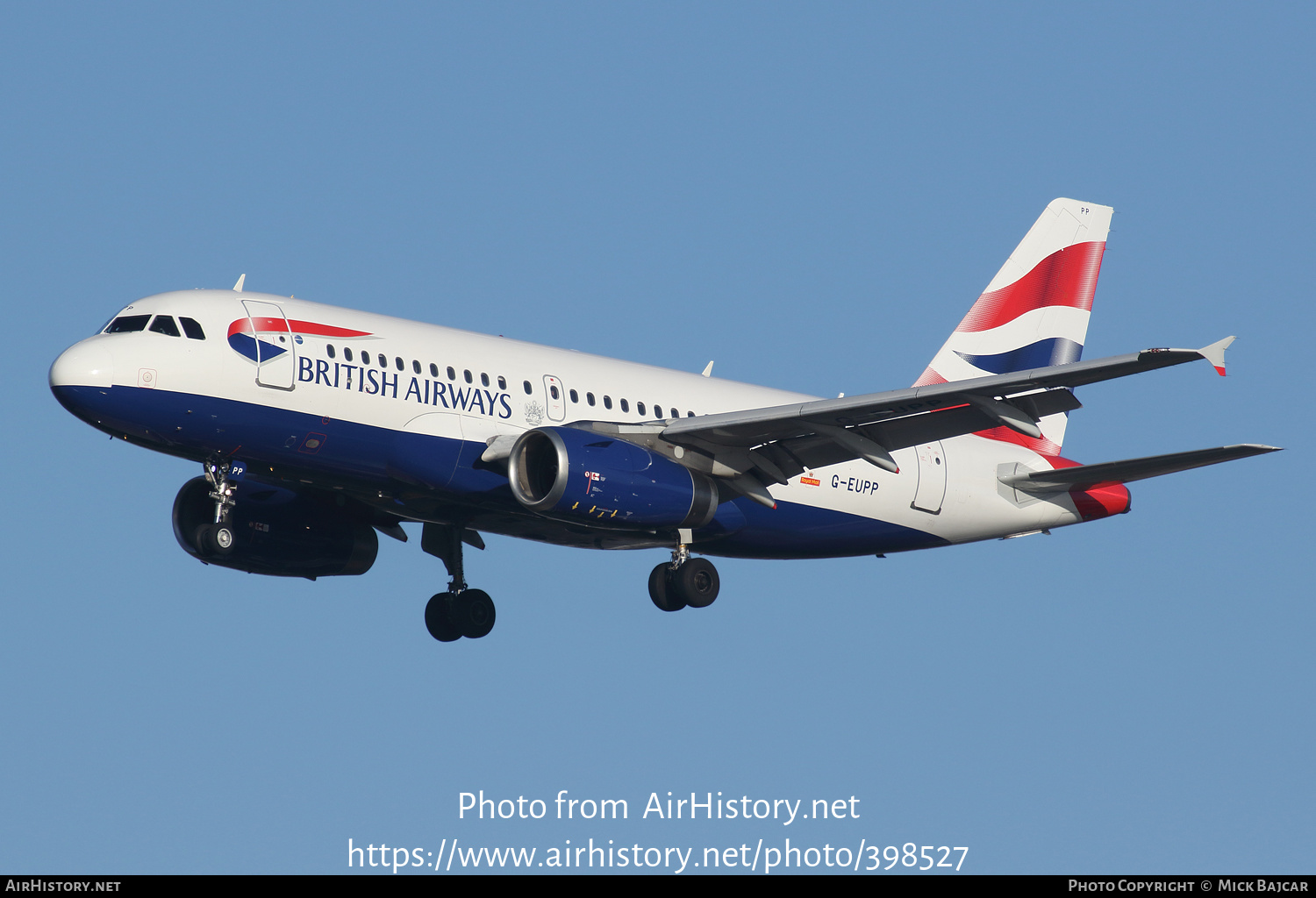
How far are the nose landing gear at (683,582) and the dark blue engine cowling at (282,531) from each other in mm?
7337

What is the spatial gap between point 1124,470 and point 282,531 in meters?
17.9

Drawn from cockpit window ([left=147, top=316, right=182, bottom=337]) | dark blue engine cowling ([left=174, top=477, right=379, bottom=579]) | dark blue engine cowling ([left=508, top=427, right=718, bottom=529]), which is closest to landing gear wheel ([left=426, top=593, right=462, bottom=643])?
dark blue engine cowling ([left=174, top=477, right=379, bottom=579])

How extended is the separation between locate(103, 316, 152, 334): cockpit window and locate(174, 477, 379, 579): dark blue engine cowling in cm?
525

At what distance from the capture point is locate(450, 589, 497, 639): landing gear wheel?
40.9 meters

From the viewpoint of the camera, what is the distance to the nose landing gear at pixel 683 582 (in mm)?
36844

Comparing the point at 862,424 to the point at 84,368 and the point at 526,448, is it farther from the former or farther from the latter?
the point at 84,368

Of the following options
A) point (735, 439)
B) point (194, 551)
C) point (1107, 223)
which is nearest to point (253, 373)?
point (194, 551)

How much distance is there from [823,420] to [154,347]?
41.0 ft

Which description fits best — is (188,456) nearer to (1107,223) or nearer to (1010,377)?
(1010,377)

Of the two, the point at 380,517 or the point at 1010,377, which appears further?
the point at 380,517

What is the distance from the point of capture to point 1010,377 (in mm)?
30938

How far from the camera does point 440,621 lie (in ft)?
134

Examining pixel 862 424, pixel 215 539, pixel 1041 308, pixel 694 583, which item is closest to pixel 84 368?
pixel 215 539

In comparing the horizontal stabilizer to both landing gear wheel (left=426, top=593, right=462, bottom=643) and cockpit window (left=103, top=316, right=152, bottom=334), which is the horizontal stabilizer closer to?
landing gear wheel (left=426, top=593, right=462, bottom=643)
